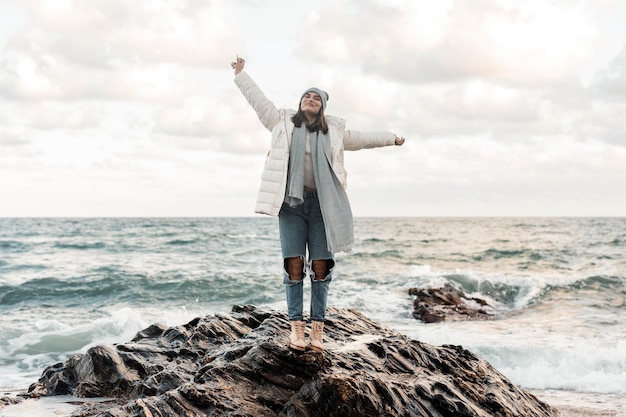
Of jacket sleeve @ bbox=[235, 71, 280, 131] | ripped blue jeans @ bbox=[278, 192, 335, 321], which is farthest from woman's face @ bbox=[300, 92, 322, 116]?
ripped blue jeans @ bbox=[278, 192, 335, 321]

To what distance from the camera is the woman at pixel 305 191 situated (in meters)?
5.29

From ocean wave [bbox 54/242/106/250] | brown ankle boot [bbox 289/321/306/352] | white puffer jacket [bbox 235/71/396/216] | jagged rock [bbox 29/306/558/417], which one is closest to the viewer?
jagged rock [bbox 29/306/558/417]

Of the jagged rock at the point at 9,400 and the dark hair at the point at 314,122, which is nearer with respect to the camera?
the dark hair at the point at 314,122

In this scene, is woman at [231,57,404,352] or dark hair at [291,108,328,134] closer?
woman at [231,57,404,352]

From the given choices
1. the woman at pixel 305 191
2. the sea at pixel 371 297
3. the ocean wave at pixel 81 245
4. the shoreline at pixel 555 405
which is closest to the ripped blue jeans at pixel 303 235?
the woman at pixel 305 191

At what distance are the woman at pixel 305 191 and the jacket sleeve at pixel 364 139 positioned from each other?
0.04 metres

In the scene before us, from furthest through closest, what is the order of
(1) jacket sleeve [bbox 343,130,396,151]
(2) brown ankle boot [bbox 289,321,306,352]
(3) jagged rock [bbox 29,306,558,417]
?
(1) jacket sleeve [bbox 343,130,396,151], (2) brown ankle boot [bbox 289,321,306,352], (3) jagged rock [bbox 29,306,558,417]

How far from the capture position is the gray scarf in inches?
208

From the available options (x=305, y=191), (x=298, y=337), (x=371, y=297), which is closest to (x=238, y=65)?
(x=305, y=191)

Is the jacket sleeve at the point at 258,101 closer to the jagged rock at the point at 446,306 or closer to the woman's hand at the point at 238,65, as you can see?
the woman's hand at the point at 238,65

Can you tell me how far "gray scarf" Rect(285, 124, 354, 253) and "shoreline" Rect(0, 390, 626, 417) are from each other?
3.65 metres

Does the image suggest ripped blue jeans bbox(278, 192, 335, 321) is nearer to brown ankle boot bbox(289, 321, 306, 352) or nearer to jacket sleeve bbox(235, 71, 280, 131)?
brown ankle boot bbox(289, 321, 306, 352)

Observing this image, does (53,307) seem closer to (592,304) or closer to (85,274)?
(85,274)

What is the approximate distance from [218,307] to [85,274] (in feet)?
26.2
